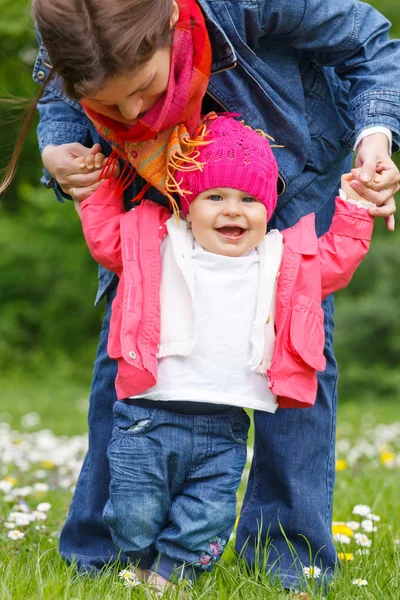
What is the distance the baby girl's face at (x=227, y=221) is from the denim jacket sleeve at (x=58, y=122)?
0.54 metres

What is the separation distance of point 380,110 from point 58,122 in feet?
3.20

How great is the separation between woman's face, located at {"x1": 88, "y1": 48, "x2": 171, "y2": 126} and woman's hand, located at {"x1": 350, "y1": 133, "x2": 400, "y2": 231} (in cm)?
58

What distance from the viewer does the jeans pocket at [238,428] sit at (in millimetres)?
2488

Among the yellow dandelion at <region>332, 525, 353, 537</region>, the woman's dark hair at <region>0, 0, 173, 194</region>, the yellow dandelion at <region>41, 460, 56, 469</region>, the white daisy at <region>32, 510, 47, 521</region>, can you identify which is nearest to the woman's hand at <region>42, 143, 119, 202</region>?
the woman's dark hair at <region>0, 0, 173, 194</region>

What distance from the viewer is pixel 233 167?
2.33 metres

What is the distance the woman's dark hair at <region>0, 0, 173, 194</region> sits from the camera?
2.07 meters

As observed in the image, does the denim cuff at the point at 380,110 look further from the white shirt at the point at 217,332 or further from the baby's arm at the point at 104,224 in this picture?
the baby's arm at the point at 104,224

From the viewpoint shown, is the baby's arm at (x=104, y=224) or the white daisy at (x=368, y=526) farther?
the white daisy at (x=368, y=526)

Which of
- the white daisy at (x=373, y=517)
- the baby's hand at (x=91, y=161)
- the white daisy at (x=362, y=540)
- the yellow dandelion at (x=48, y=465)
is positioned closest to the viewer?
the baby's hand at (x=91, y=161)

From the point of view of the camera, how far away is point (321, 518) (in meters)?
2.71

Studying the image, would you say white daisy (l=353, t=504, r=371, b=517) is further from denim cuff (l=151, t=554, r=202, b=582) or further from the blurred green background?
the blurred green background

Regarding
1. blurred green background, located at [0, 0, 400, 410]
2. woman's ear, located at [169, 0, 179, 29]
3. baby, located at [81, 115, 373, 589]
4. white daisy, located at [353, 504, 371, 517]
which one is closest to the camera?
woman's ear, located at [169, 0, 179, 29]

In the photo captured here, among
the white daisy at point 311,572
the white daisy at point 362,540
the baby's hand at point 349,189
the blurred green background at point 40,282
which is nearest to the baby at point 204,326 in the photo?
the baby's hand at point 349,189

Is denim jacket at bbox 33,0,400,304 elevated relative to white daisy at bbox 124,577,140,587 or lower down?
elevated
